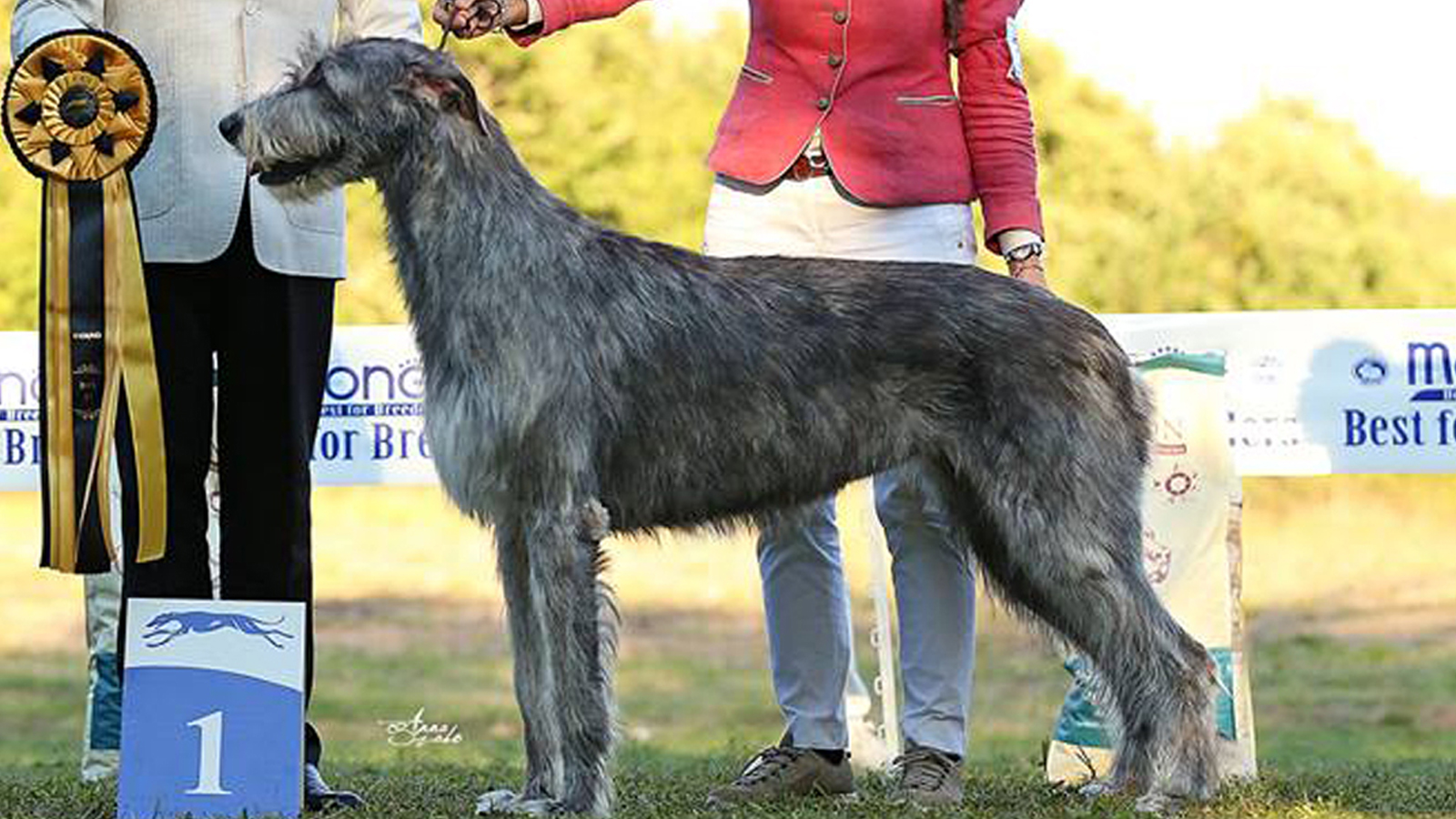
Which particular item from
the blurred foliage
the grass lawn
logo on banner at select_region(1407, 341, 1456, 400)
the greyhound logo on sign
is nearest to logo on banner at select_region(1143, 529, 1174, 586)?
the grass lawn

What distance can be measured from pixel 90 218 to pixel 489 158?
2.88ft

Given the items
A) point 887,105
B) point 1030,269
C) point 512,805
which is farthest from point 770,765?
point 887,105

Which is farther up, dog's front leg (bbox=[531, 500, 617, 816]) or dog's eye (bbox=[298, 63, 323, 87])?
dog's eye (bbox=[298, 63, 323, 87])

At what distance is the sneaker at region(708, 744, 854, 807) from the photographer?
5.43 m

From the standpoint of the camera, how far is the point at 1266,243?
1316cm

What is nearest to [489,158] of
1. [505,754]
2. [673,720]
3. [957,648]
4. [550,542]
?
Result: [550,542]

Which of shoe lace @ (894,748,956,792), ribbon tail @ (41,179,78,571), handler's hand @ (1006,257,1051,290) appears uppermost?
handler's hand @ (1006,257,1051,290)

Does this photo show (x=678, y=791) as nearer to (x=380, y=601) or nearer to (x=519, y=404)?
(x=519, y=404)

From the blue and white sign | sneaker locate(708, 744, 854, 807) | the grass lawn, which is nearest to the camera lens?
the blue and white sign

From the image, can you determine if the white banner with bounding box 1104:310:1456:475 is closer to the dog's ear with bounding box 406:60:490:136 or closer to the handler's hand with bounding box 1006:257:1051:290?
the handler's hand with bounding box 1006:257:1051:290

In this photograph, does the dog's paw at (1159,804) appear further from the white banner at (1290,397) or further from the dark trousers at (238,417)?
the white banner at (1290,397)

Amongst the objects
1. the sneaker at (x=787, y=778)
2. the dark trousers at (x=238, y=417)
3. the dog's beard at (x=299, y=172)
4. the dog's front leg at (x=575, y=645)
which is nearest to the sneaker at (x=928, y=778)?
the sneaker at (x=787, y=778)

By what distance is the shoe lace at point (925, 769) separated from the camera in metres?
5.35

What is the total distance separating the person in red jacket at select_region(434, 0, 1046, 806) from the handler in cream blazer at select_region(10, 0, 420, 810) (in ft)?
2.38
